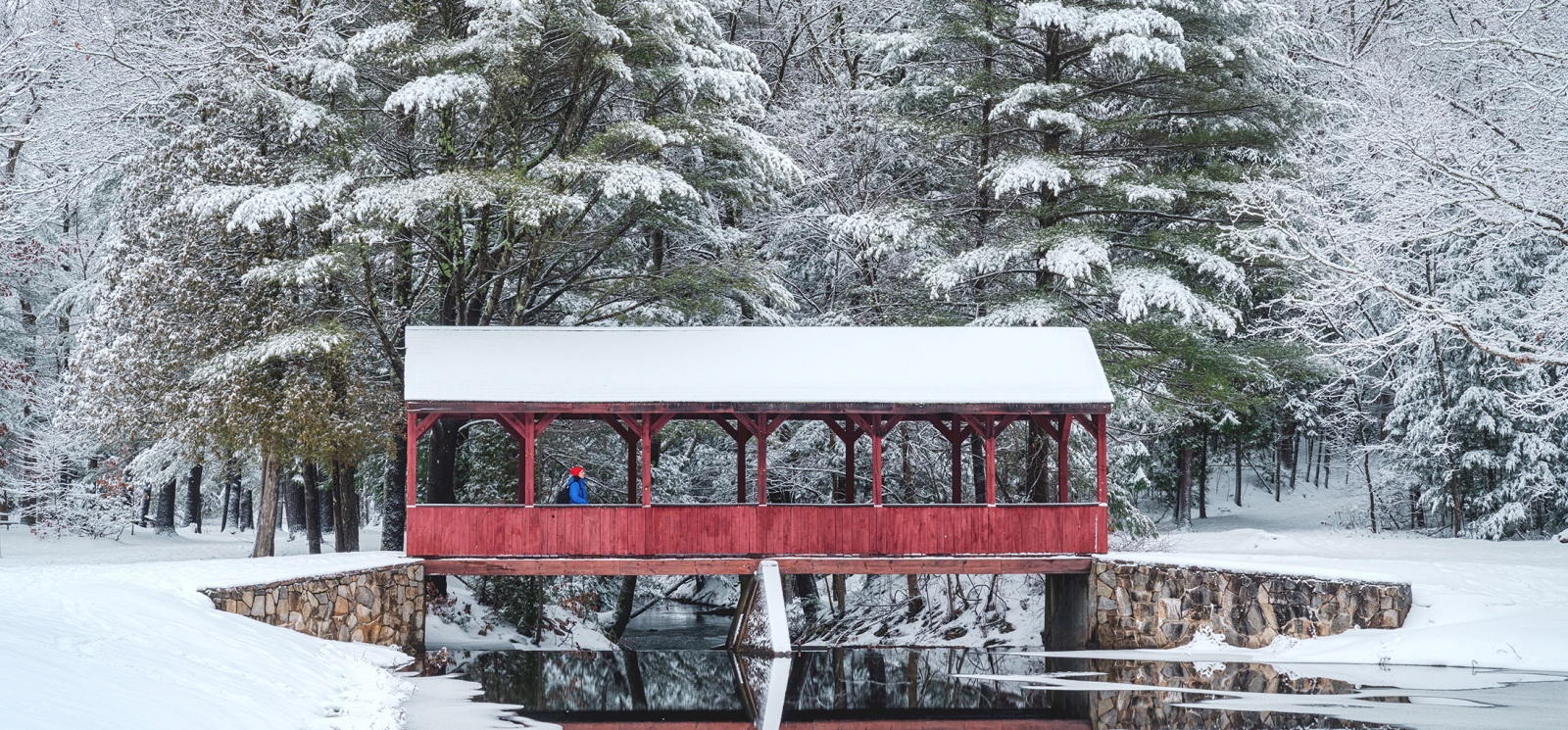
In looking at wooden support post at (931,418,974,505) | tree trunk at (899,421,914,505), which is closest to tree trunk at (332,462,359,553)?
tree trunk at (899,421,914,505)

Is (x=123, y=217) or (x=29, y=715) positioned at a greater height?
(x=123, y=217)

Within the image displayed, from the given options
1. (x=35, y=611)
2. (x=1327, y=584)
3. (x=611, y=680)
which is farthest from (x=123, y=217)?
(x=1327, y=584)

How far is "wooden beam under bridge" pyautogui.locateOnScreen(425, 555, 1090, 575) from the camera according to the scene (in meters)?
16.0

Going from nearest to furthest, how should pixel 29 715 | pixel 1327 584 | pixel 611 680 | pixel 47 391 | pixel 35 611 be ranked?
pixel 29 715
pixel 35 611
pixel 1327 584
pixel 611 680
pixel 47 391

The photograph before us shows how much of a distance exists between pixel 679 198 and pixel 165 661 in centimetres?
1305

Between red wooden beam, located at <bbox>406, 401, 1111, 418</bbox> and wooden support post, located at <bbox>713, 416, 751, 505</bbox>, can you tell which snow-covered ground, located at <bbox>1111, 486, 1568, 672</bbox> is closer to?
red wooden beam, located at <bbox>406, 401, 1111, 418</bbox>

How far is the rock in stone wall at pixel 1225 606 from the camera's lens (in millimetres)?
14250

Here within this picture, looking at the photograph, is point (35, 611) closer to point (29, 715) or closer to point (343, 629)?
point (29, 715)

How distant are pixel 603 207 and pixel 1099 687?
11957 mm

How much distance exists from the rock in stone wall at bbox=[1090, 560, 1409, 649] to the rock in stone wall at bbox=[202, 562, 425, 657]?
8611 millimetres

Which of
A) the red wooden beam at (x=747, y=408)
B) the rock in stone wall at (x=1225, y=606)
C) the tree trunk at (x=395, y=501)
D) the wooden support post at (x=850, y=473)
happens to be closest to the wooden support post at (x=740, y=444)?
the wooden support post at (x=850, y=473)

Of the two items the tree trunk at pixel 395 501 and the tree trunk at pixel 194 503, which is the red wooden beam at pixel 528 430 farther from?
the tree trunk at pixel 194 503

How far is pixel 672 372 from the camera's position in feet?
53.5

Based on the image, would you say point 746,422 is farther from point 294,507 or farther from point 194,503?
point 194,503
